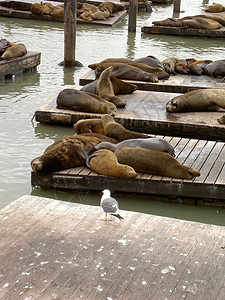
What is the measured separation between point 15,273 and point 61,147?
2.55 metres

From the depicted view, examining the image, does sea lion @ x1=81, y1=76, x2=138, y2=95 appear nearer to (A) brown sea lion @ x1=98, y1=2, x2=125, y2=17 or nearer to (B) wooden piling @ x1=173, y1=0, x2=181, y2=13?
→ (A) brown sea lion @ x1=98, y1=2, x2=125, y2=17

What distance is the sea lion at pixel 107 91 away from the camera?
8609mm

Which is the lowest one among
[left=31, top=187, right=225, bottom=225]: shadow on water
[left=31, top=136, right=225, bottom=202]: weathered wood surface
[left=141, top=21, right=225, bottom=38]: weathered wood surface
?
[left=31, top=187, right=225, bottom=225]: shadow on water

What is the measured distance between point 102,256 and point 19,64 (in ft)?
25.9

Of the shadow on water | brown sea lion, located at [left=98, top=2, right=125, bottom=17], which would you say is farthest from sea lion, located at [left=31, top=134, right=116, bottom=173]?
brown sea lion, located at [left=98, top=2, right=125, bottom=17]

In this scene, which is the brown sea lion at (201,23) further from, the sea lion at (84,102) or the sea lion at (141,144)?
the sea lion at (141,144)

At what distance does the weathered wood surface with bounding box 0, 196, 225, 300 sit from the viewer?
12.6 ft

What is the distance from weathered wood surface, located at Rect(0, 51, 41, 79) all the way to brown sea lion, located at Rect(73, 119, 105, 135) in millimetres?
4133

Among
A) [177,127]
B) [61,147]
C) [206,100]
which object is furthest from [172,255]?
[206,100]

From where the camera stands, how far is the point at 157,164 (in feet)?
20.2

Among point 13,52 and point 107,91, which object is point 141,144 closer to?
point 107,91

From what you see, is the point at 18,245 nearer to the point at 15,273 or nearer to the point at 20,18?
the point at 15,273

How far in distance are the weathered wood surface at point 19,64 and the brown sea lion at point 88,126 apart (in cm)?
413

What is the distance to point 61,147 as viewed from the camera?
6.38 m
